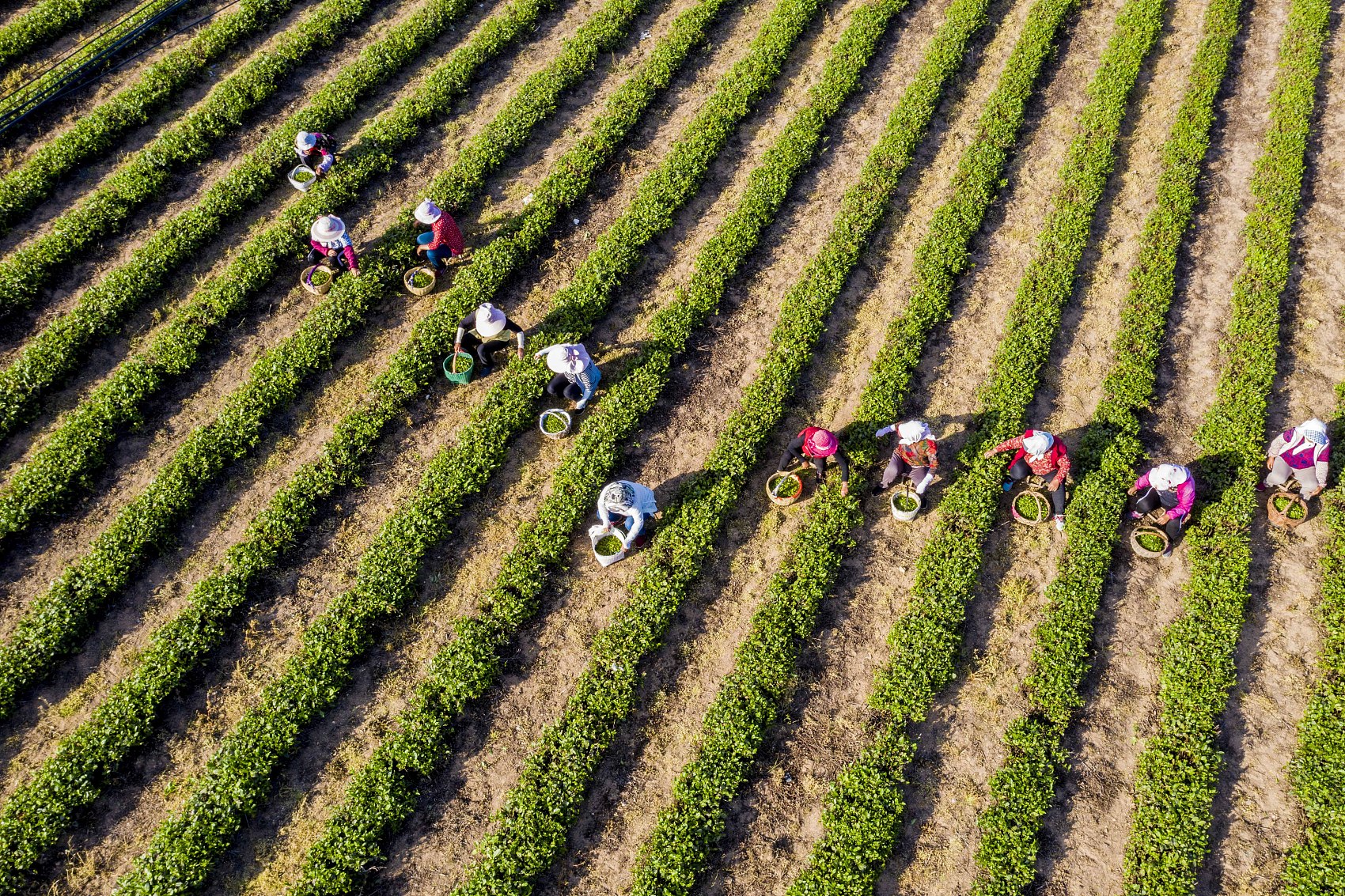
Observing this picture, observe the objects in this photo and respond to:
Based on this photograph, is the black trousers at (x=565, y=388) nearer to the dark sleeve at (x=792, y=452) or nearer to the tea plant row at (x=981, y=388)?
the dark sleeve at (x=792, y=452)

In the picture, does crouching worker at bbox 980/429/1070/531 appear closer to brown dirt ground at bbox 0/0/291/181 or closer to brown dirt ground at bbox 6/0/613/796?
brown dirt ground at bbox 6/0/613/796

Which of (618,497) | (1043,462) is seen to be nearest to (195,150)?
(618,497)

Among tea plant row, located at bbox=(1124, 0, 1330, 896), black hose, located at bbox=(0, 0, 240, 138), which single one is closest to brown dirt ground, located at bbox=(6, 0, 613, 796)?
black hose, located at bbox=(0, 0, 240, 138)

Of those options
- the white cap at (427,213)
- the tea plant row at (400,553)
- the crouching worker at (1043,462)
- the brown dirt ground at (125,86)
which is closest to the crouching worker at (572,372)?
the tea plant row at (400,553)

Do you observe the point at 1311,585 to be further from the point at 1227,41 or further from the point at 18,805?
the point at 18,805

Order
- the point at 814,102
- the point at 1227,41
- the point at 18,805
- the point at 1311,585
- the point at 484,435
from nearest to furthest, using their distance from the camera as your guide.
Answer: the point at 18,805 < the point at 1311,585 < the point at 484,435 < the point at 814,102 < the point at 1227,41

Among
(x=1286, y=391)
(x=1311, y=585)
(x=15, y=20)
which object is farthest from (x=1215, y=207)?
(x=15, y=20)
